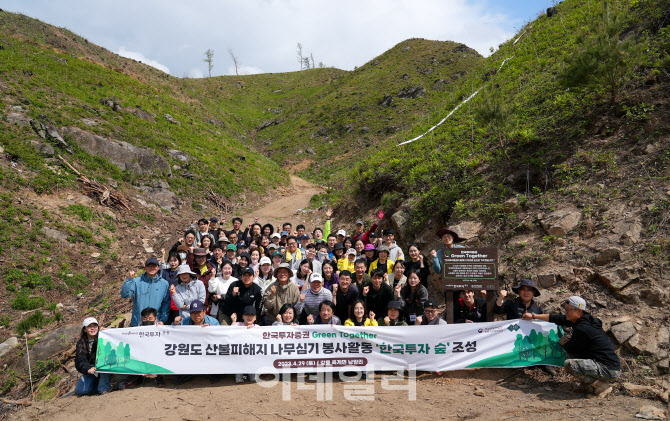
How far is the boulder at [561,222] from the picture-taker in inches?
313

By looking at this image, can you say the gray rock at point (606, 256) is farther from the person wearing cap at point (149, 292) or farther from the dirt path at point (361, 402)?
the person wearing cap at point (149, 292)

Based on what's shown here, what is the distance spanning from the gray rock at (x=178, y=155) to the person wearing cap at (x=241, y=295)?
17.7 metres

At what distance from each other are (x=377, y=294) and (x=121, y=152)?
17.6 m

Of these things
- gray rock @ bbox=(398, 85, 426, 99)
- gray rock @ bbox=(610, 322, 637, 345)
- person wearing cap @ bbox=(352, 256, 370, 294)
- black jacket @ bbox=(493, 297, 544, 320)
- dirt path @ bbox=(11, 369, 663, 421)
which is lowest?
dirt path @ bbox=(11, 369, 663, 421)

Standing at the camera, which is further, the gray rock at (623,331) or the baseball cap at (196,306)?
the baseball cap at (196,306)

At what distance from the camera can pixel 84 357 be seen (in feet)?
21.2

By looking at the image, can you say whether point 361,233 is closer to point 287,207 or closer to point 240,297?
point 240,297

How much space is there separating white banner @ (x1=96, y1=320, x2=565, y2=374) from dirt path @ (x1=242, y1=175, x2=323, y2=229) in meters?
13.0

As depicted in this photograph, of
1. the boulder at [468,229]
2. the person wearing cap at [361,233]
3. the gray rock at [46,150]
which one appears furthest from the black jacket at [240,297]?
the gray rock at [46,150]

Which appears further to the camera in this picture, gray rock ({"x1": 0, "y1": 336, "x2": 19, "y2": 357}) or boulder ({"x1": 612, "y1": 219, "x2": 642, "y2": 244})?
gray rock ({"x1": 0, "y1": 336, "x2": 19, "y2": 357})

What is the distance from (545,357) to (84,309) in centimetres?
1209

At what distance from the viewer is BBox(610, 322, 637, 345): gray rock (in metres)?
5.98

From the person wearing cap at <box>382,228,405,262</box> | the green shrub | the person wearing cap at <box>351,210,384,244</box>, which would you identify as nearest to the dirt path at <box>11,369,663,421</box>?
the person wearing cap at <box>382,228,405,262</box>

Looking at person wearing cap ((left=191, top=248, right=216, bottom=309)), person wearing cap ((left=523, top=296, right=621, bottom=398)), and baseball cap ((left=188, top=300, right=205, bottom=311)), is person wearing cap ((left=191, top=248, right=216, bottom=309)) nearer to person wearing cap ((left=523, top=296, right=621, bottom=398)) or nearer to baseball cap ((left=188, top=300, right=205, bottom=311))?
baseball cap ((left=188, top=300, right=205, bottom=311))
